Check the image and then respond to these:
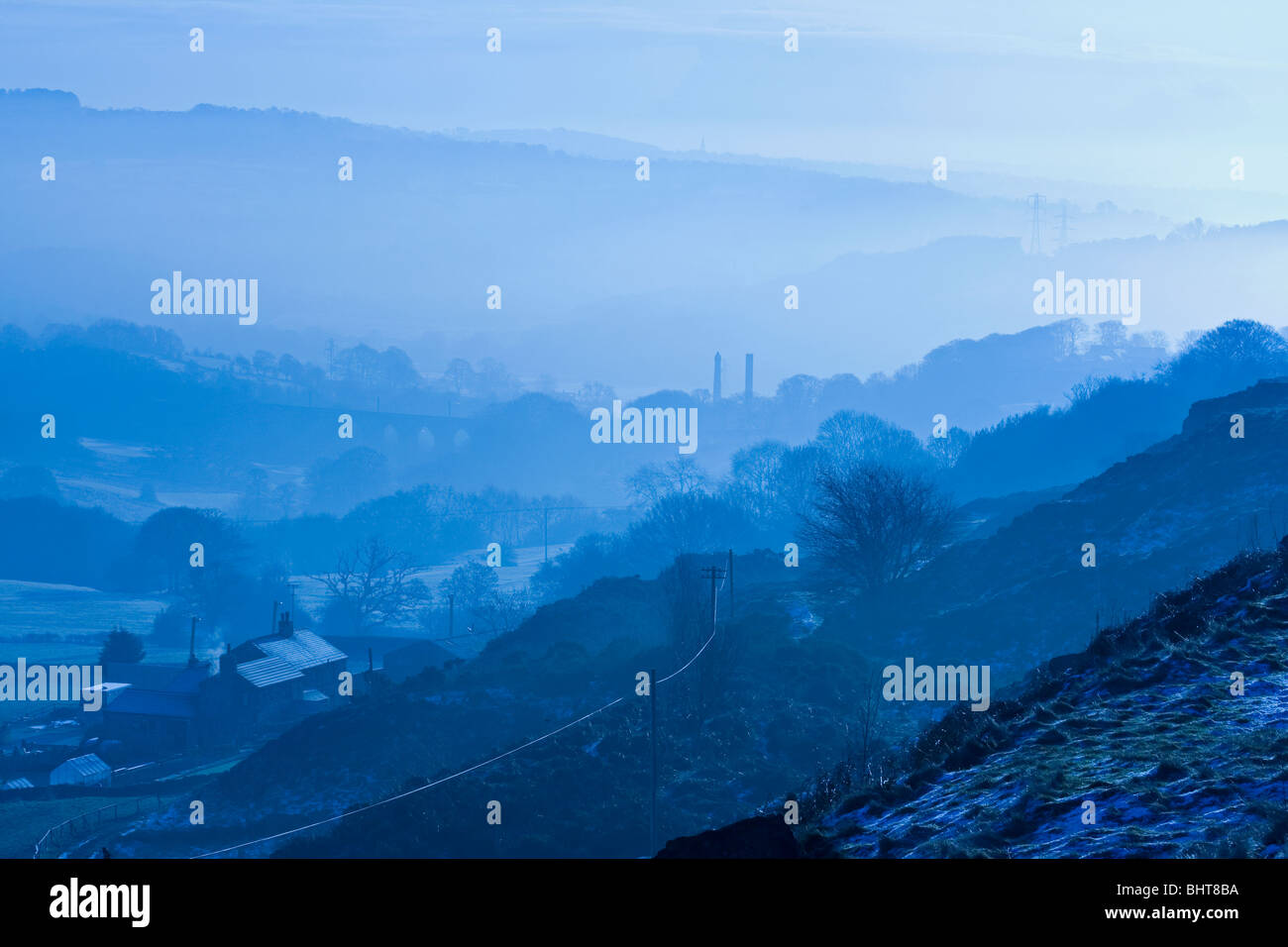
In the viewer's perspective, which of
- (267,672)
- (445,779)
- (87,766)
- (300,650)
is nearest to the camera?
(445,779)

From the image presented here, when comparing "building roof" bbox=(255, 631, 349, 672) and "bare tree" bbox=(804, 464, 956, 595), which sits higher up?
→ "bare tree" bbox=(804, 464, 956, 595)

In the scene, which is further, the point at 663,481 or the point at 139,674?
the point at 663,481

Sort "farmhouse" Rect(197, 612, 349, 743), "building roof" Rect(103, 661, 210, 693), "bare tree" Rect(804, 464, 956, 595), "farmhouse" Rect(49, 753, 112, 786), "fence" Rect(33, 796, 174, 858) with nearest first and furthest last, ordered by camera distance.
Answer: "fence" Rect(33, 796, 174, 858) → "farmhouse" Rect(49, 753, 112, 786) → "bare tree" Rect(804, 464, 956, 595) → "farmhouse" Rect(197, 612, 349, 743) → "building roof" Rect(103, 661, 210, 693)

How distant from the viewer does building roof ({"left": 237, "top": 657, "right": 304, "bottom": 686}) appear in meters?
59.5

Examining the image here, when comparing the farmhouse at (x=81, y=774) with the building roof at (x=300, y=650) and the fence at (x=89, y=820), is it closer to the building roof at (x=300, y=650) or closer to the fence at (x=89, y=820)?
the fence at (x=89, y=820)

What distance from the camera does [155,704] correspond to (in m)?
59.6

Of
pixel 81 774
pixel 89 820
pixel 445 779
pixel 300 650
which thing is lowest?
pixel 89 820

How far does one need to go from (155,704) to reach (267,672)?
5.33 meters

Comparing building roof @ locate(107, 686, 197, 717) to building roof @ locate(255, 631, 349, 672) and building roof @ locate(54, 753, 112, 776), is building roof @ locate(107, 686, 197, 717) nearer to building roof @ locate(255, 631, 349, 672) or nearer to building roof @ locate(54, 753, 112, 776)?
building roof @ locate(54, 753, 112, 776)

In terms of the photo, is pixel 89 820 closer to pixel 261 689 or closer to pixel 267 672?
pixel 261 689

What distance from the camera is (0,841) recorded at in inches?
1756

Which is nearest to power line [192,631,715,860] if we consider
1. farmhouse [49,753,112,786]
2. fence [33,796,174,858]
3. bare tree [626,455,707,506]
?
fence [33,796,174,858]

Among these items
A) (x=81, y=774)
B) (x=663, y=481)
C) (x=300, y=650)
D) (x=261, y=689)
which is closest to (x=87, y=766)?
(x=81, y=774)

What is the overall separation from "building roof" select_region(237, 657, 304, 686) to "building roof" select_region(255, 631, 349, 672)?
54cm
